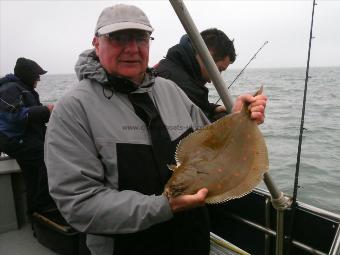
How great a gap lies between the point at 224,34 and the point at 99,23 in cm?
209

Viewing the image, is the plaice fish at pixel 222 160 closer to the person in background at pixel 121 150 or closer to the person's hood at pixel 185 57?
the person in background at pixel 121 150

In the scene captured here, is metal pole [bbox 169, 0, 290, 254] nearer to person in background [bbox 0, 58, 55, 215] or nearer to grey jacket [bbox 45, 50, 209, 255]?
grey jacket [bbox 45, 50, 209, 255]

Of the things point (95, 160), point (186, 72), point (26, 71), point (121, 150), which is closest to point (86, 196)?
point (95, 160)

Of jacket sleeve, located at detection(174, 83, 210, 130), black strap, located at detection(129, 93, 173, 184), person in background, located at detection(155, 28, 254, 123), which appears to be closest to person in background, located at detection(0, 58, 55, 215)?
person in background, located at detection(155, 28, 254, 123)

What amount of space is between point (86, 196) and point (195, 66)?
2.02 metres

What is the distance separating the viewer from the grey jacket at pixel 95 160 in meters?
1.90

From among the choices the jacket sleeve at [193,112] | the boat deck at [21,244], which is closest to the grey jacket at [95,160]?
the jacket sleeve at [193,112]

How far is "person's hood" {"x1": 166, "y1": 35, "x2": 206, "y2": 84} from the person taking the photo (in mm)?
3516

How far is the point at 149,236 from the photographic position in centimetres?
219

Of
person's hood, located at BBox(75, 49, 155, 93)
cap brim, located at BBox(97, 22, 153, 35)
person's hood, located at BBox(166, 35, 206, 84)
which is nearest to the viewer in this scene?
cap brim, located at BBox(97, 22, 153, 35)

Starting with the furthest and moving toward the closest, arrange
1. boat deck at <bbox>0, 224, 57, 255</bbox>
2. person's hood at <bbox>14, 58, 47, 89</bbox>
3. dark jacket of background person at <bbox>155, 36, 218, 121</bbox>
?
person's hood at <bbox>14, 58, 47, 89</bbox> → boat deck at <bbox>0, 224, 57, 255</bbox> → dark jacket of background person at <bbox>155, 36, 218, 121</bbox>

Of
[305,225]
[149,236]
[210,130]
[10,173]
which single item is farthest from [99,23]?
[10,173]

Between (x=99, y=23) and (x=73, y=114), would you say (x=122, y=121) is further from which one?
(x=99, y=23)

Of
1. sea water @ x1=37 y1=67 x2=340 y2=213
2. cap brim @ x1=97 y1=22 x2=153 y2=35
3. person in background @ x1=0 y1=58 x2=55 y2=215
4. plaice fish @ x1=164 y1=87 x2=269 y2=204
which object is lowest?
sea water @ x1=37 y1=67 x2=340 y2=213
